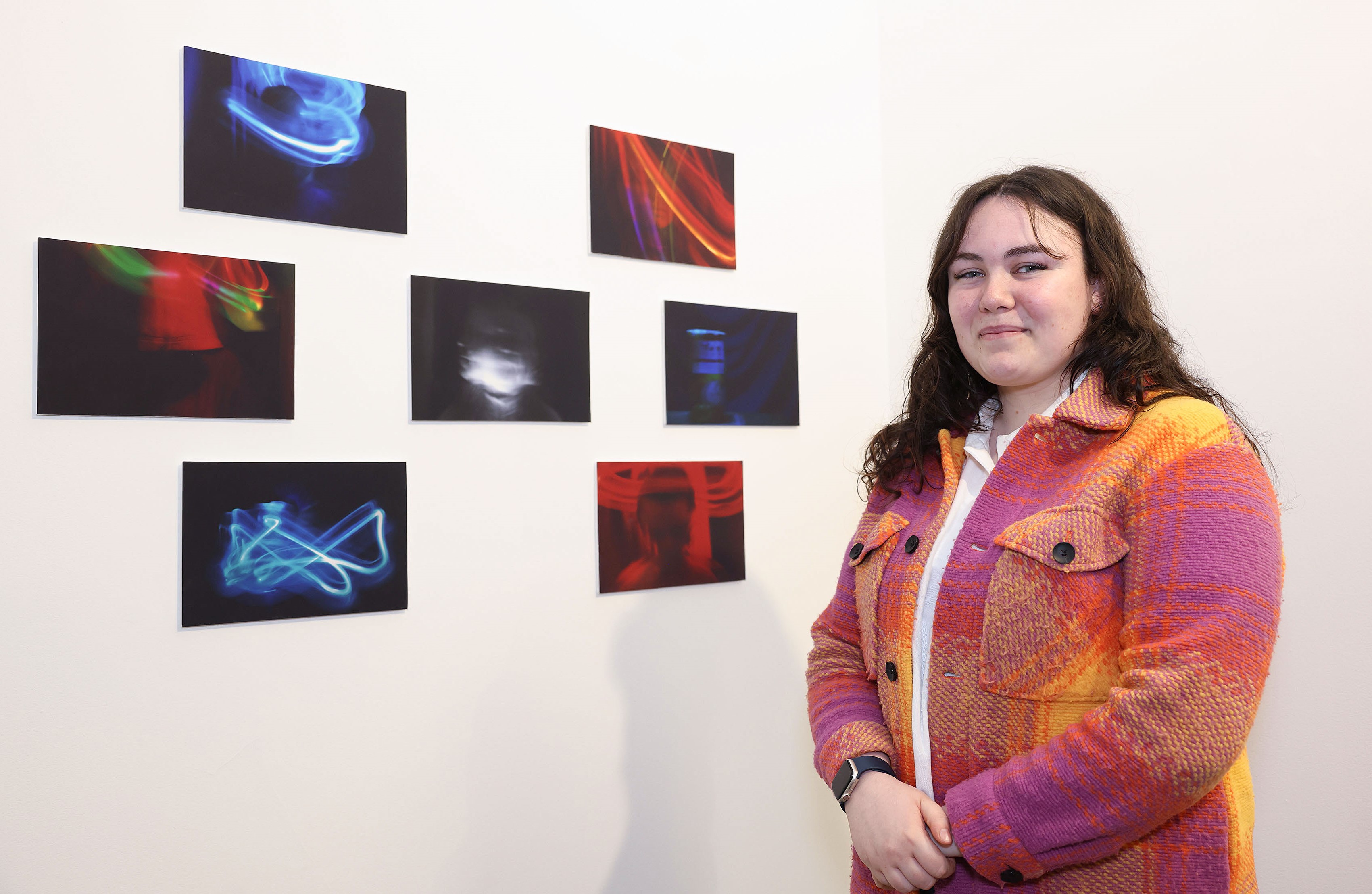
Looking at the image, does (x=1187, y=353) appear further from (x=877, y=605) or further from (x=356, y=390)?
(x=356, y=390)

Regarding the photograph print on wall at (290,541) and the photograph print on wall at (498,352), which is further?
the photograph print on wall at (498,352)

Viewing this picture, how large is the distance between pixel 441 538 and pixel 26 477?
26.0 inches

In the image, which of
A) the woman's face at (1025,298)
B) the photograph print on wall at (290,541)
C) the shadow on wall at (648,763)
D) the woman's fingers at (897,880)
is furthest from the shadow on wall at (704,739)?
the woman's face at (1025,298)

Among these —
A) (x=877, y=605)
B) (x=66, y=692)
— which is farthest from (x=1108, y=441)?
(x=66, y=692)

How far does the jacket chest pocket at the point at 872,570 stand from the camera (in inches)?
48.5

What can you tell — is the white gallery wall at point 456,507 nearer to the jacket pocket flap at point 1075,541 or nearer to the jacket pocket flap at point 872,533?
the jacket pocket flap at point 872,533

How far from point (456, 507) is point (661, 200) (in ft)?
2.71

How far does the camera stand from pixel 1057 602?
3.32 ft

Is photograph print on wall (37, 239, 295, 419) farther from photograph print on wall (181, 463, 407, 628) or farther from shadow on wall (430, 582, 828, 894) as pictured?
shadow on wall (430, 582, 828, 894)

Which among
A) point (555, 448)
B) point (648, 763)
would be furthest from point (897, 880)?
point (555, 448)

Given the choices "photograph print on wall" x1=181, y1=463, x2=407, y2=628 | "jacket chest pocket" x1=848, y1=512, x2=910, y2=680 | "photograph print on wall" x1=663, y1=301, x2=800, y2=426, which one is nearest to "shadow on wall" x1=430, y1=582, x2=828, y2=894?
"photograph print on wall" x1=181, y1=463, x2=407, y2=628

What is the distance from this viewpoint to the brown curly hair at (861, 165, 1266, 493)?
3.64ft

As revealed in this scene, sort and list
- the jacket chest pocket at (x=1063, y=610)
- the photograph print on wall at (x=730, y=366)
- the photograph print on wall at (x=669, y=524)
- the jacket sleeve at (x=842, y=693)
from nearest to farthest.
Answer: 1. the jacket chest pocket at (x=1063, y=610)
2. the jacket sleeve at (x=842, y=693)
3. the photograph print on wall at (x=669, y=524)
4. the photograph print on wall at (x=730, y=366)

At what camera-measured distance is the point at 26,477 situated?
142 cm
